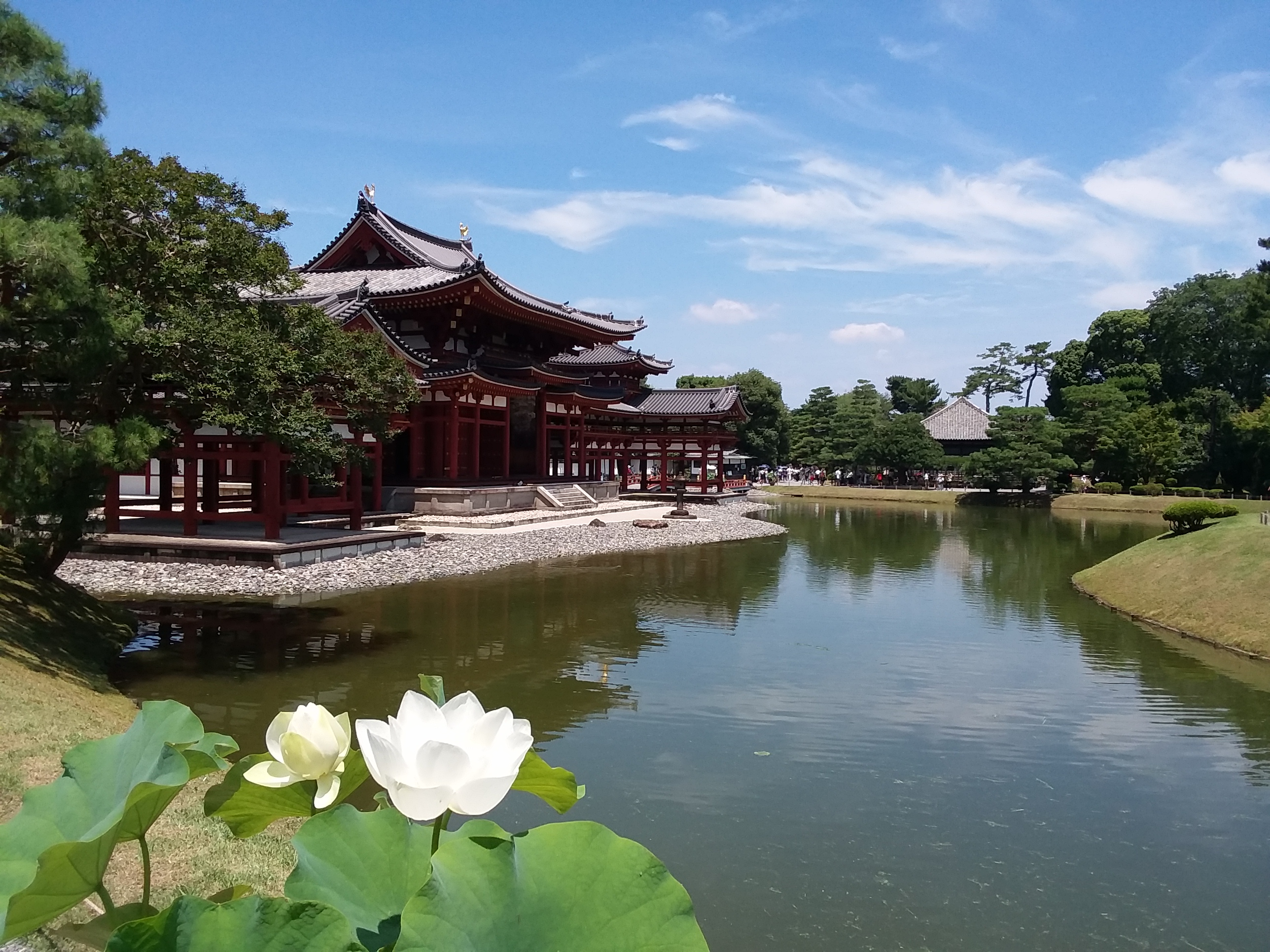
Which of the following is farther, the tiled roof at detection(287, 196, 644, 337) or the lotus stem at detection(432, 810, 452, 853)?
the tiled roof at detection(287, 196, 644, 337)

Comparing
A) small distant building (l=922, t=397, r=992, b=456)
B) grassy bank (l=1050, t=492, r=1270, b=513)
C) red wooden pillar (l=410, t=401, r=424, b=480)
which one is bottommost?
grassy bank (l=1050, t=492, r=1270, b=513)

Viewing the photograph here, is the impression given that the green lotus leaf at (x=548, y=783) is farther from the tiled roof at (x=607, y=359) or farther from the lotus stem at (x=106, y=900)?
the tiled roof at (x=607, y=359)

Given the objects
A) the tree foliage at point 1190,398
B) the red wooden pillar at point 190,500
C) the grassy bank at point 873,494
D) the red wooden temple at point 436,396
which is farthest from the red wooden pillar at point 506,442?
the tree foliage at point 1190,398

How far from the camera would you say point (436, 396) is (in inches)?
917

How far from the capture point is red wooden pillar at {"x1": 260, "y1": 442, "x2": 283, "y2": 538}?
50.0ft

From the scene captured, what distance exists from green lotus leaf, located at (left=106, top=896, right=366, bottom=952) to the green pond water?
4345mm

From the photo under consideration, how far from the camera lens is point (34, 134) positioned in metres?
8.53

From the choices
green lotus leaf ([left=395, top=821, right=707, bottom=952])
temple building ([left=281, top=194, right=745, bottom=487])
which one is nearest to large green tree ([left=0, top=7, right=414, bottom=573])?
temple building ([left=281, top=194, right=745, bottom=487])

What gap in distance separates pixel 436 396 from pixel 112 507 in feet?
28.5

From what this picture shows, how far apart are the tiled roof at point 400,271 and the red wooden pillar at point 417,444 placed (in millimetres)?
3280

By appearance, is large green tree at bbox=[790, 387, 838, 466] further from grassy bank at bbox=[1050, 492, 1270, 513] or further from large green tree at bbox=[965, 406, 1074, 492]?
grassy bank at bbox=[1050, 492, 1270, 513]

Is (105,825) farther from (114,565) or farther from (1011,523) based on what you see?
(1011,523)

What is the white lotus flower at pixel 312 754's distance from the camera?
118 cm

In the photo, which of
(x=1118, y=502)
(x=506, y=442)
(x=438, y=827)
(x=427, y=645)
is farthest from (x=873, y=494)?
(x=438, y=827)
